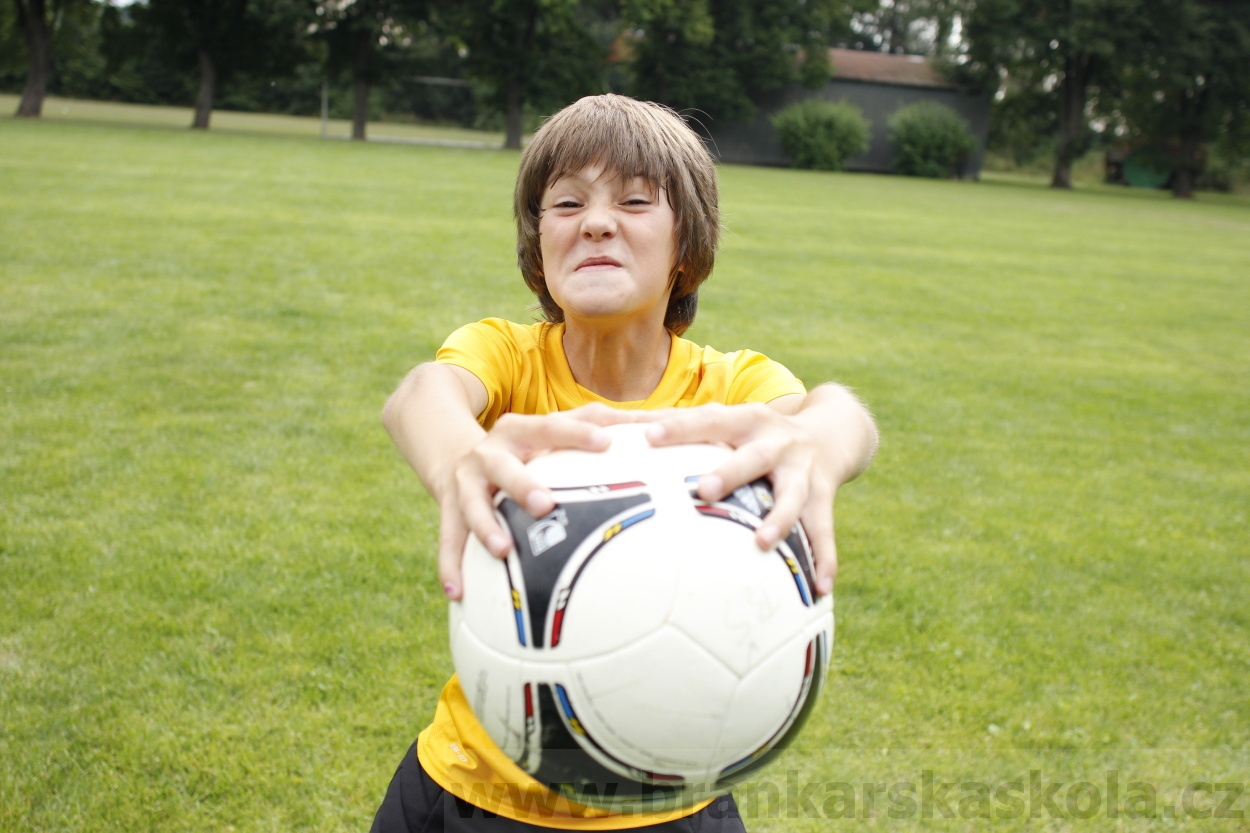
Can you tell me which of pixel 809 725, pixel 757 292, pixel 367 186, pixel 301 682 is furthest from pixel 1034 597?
pixel 367 186

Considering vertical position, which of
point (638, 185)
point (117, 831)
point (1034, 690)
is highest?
point (638, 185)

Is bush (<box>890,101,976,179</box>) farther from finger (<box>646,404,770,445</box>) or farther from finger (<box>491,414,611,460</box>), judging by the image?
finger (<box>491,414,611,460</box>)

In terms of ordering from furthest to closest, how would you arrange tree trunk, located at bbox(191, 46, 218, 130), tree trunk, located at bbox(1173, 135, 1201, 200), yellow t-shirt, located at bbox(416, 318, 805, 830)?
tree trunk, located at bbox(1173, 135, 1201, 200), tree trunk, located at bbox(191, 46, 218, 130), yellow t-shirt, located at bbox(416, 318, 805, 830)

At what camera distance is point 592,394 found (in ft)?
7.30

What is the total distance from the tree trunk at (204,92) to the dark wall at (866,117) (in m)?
20.6

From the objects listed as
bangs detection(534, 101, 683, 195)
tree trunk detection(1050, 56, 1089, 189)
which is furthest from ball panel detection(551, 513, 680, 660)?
tree trunk detection(1050, 56, 1089, 189)

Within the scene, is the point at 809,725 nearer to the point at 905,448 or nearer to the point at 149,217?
the point at 905,448

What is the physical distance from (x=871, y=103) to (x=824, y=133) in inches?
299

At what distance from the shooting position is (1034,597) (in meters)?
4.40

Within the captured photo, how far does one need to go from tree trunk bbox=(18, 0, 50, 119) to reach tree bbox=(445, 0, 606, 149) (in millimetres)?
13415

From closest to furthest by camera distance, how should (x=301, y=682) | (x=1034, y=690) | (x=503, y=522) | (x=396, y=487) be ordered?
(x=503, y=522) < (x=301, y=682) < (x=1034, y=690) < (x=396, y=487)

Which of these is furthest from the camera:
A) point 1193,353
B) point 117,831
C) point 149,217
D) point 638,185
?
point 149,217

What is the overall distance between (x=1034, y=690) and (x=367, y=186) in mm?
16940

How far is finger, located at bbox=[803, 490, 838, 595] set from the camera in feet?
4.94
